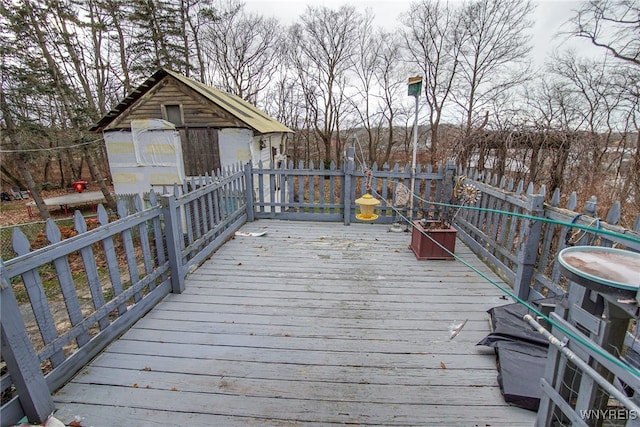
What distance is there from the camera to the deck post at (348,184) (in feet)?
16.3

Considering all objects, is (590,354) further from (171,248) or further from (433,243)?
(171,248)

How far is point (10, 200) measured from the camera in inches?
598

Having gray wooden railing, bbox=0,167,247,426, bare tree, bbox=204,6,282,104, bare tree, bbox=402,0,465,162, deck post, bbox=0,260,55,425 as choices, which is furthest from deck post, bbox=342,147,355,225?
bare tree, bbox=204,6,282,104

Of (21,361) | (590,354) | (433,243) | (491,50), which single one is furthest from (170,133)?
(491,50)

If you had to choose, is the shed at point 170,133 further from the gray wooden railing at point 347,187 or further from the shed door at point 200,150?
the gray wooden railing at point 347,187

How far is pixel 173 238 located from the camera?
9.43ft

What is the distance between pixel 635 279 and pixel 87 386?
278cm

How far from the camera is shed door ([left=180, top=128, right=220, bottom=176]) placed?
886cm

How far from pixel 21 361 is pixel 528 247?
3.69 metres

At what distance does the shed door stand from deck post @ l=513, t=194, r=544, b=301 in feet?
26.3

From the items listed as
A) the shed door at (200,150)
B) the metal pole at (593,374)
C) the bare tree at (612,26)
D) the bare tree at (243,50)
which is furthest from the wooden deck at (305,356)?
the bare tree at (243,50)

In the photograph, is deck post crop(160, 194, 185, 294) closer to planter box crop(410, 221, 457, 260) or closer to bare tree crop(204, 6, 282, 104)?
planter box crop(410, 221, 457, 260)

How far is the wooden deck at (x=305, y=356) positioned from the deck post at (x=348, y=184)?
1.85 m

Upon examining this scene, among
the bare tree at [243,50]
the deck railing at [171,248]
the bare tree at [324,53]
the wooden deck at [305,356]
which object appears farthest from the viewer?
the bare tree at [243,50]
